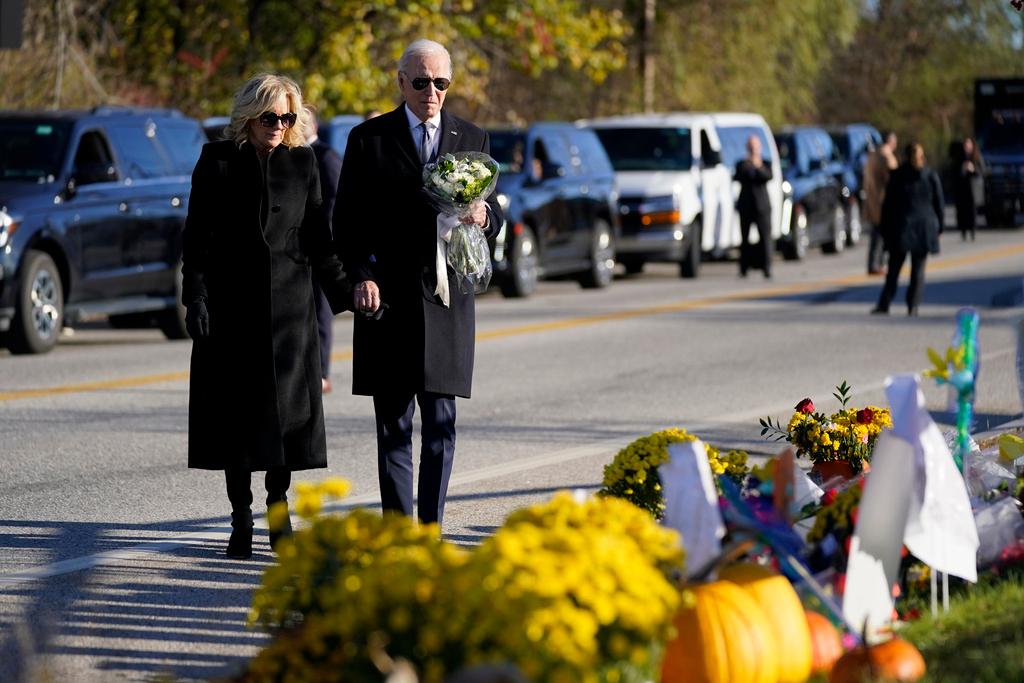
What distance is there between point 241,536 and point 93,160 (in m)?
9.92

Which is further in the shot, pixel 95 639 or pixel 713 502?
pixel 95 639

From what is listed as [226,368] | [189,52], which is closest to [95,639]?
[226,368]

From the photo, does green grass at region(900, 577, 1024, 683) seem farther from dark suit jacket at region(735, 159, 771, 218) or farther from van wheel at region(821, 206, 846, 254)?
van wheel at region(821, 206, 846, 254)

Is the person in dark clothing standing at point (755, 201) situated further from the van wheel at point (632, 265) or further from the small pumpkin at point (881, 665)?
the small pumpkin at point (881, 665)

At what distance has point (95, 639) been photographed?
19.9ft

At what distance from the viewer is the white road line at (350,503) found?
23.5ft

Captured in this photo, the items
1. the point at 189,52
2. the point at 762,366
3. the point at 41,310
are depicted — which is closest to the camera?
the point at 762,366

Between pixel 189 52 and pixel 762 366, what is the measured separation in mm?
17391

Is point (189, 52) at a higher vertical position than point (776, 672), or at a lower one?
higher

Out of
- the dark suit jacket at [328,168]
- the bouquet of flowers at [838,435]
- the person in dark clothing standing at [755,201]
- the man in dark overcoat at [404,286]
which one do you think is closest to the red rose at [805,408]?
the bouquet of flowers at [838,435]

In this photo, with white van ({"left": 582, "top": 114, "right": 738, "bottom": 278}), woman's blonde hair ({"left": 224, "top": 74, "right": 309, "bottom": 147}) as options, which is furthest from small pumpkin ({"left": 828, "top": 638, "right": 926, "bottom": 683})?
white van ({"left": 582, "top": 114, "right": 738, "bottom": 278})

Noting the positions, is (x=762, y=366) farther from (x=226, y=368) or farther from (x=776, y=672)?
(x=776, y=672)

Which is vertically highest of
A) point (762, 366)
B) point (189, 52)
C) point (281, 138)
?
point (189, 52)

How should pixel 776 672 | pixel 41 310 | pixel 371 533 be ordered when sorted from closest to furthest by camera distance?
pixel 371 533 → pixel 776 672 → pixel 41 310
